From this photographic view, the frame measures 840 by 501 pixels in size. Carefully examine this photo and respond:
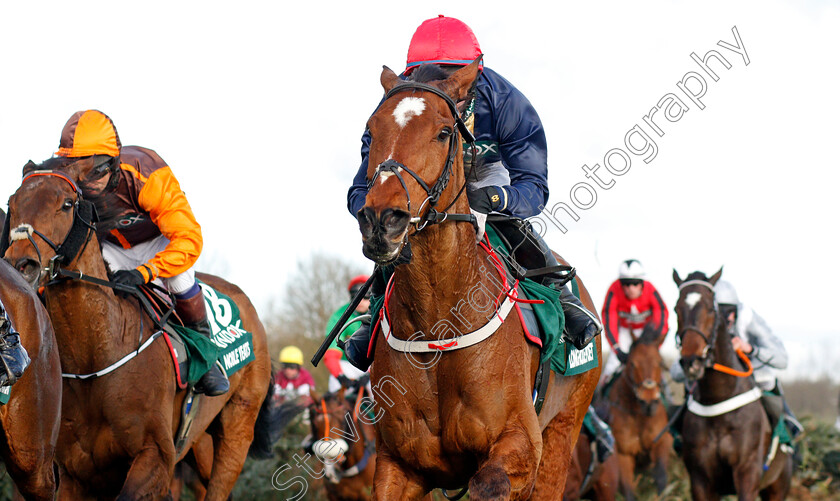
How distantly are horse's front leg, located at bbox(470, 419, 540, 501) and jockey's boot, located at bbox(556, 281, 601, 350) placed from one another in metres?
0.91

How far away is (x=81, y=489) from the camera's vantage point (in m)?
5.45

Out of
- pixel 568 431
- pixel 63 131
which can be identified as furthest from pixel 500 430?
pixel 63 131

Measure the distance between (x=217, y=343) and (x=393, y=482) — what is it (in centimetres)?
330

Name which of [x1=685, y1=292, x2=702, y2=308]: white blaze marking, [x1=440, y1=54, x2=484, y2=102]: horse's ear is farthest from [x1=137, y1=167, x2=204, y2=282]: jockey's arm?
[x1=685, y1=292, x2=702, y2=308]: white blaze marking

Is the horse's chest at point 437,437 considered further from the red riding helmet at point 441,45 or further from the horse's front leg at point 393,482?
the red riding helmet at point 441,45

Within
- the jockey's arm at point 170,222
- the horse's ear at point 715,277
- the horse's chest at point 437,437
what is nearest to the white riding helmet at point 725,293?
the horse's ear at point 715,277

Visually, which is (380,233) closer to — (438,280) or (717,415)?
(438,280)

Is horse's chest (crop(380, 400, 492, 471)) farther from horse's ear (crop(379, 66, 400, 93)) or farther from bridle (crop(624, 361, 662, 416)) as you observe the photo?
bridle (crop(624, 361, 662, 416))

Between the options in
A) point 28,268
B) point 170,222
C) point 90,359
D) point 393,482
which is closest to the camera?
point 393,482

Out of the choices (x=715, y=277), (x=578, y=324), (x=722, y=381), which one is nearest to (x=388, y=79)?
(x=578, y=324)

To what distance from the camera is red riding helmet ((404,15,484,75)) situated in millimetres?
4387

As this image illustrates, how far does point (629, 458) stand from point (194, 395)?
6712mm

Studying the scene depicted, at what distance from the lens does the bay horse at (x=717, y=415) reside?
8.73 m

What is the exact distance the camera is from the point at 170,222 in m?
6.08
